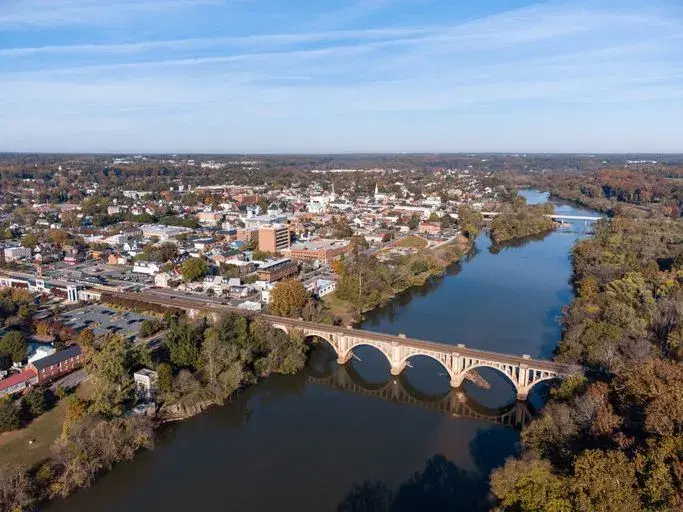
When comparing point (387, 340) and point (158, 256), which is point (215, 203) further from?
point (387, 340)

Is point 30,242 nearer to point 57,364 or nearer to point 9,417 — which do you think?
point 57,364

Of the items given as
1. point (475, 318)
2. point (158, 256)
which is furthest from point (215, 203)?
point (475, 318)

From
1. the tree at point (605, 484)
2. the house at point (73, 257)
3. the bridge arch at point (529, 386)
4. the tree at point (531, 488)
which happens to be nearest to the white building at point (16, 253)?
the house at point (73, 257)

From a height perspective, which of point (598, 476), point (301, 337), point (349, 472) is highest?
point (598, 476)

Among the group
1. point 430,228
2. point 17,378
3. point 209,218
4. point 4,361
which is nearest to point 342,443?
point 17,378

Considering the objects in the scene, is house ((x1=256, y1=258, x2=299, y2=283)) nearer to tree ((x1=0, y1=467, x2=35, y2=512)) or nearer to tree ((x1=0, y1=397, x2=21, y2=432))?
tree ((x1=0, y1=397, x2=21, y2=432))
